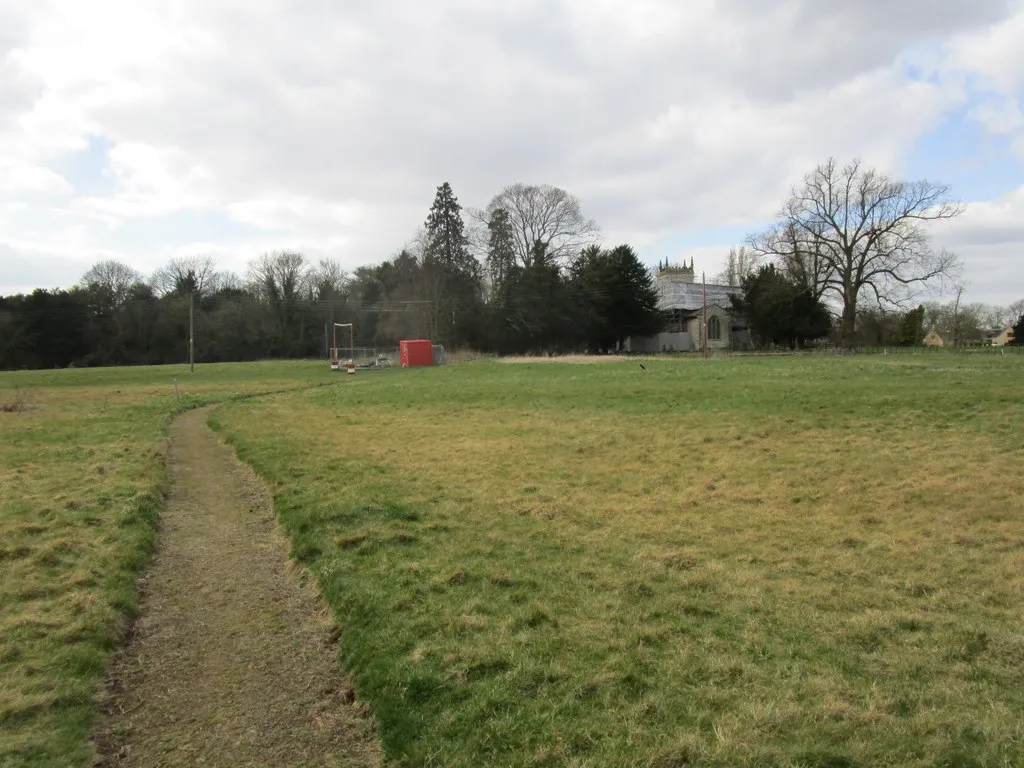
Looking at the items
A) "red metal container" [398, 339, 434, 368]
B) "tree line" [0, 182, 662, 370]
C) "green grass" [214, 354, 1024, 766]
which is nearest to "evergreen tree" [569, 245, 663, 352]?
"tree line" [0, 182, 662, 370]

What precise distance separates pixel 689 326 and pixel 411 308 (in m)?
31.5

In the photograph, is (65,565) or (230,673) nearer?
(230,673)

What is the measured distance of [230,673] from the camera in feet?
14.6

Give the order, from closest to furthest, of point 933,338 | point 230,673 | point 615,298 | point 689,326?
point 230,673, point 615,298, point 689,326, point 933,338

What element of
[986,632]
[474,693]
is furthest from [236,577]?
[986,632]

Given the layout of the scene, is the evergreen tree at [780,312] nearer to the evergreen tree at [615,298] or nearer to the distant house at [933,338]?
the evergreen tree at [615,298]

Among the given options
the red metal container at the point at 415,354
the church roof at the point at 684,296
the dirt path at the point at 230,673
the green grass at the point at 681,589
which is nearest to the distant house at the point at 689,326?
the church roof at the point at 684,296

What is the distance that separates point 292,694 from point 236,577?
2.60 meters

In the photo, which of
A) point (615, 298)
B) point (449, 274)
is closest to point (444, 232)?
point (449, 274)

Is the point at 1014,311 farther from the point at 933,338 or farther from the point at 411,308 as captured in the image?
the point at 411,308

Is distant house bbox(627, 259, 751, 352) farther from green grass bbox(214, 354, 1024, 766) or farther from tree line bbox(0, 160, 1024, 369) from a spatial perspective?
green grass bbox(214, 354, 1024, 766)

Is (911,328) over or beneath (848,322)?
over

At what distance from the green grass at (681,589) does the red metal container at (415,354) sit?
116ft

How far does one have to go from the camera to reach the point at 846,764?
3.15m
